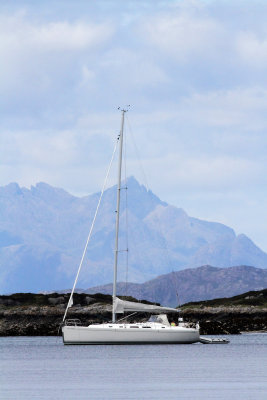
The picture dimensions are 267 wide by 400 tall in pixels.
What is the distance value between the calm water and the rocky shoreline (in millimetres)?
47829

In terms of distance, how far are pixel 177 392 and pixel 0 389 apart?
10447mm

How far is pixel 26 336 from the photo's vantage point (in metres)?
144

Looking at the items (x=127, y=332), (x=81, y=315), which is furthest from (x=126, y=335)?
(x=81, y=315)

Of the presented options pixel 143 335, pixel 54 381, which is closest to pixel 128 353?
pixel 143 335

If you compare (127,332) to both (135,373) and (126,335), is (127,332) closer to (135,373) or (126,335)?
(126,335)

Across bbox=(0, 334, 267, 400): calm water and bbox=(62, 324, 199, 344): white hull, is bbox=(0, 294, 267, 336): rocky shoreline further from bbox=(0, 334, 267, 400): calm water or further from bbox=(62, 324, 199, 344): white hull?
bbox=(0, 334, 267, 400): calm water

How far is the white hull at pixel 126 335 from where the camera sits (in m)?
82.4

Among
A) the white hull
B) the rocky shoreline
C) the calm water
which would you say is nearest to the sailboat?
the white hull

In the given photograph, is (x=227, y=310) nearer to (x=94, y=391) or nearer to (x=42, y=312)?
(x=42, y=312)

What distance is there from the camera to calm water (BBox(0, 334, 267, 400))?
162 feet

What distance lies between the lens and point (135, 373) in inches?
2435

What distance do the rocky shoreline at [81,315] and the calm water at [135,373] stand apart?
157 ft

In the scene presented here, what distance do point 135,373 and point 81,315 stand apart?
9744 centimetres

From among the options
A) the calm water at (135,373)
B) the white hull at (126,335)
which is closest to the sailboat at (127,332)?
the white hull at (126,335)
